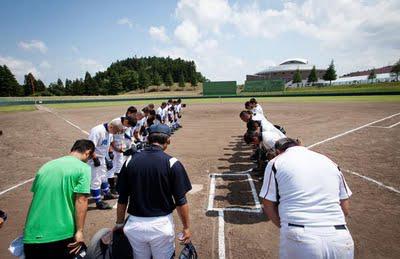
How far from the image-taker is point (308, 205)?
2846 mm

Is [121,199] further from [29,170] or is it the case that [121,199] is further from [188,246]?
[29,170]

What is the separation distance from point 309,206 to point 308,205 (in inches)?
0.6

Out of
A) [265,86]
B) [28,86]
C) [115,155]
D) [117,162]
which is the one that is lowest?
[117,162]

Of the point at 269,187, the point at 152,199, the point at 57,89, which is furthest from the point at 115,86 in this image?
the point at 269,187

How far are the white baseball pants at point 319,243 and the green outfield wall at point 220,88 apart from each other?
66.5 m

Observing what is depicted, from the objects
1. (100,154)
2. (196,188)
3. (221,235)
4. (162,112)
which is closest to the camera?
(221,235)

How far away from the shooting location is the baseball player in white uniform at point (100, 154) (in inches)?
270

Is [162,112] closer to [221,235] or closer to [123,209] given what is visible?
[221,235]

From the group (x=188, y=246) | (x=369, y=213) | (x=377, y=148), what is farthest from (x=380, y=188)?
(x=188, y=246)

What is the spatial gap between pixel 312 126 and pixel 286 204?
17430 millimetres

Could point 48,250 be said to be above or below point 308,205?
below

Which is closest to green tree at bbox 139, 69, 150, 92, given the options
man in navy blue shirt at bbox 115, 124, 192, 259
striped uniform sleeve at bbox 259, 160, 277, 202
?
man in navy blue shirt at bbox 115, 124, 192, 259

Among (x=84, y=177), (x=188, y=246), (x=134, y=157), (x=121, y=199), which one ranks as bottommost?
(x=188, y=246)

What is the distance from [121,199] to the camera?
131 inches
